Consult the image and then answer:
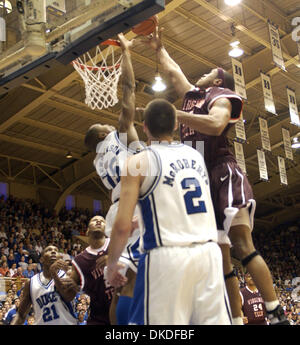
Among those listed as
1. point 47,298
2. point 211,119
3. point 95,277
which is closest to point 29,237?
point 47,298

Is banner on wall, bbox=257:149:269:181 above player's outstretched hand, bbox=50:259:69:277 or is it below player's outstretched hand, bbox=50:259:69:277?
above

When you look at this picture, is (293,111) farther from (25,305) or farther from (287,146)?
(25,305)

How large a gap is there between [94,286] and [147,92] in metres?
Answer: 14.5

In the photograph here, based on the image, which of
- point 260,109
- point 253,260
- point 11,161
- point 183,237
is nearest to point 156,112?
point 183,237

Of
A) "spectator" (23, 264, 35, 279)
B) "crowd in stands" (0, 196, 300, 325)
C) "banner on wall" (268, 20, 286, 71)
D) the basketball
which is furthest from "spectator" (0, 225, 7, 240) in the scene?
the basketball

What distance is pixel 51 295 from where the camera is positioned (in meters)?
5.40

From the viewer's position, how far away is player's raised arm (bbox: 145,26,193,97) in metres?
4.58

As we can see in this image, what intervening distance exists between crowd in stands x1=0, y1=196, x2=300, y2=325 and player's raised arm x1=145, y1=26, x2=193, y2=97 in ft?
19.7

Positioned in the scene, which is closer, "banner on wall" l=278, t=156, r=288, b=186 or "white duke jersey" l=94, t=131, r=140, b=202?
"white duke jersey" l=94, t=131, r=140, b=202

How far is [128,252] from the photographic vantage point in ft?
11.6

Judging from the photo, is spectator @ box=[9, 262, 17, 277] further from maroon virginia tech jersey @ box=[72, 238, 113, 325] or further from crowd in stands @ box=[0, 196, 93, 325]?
maroon virginia tech jersey @ box=[72, 238, 113, 325]

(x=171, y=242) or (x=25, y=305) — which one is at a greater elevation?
(x=25, y=305)

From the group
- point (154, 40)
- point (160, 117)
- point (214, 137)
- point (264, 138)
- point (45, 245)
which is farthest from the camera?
point (45, 245)

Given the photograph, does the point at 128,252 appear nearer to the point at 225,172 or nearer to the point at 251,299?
the point at 225,172
